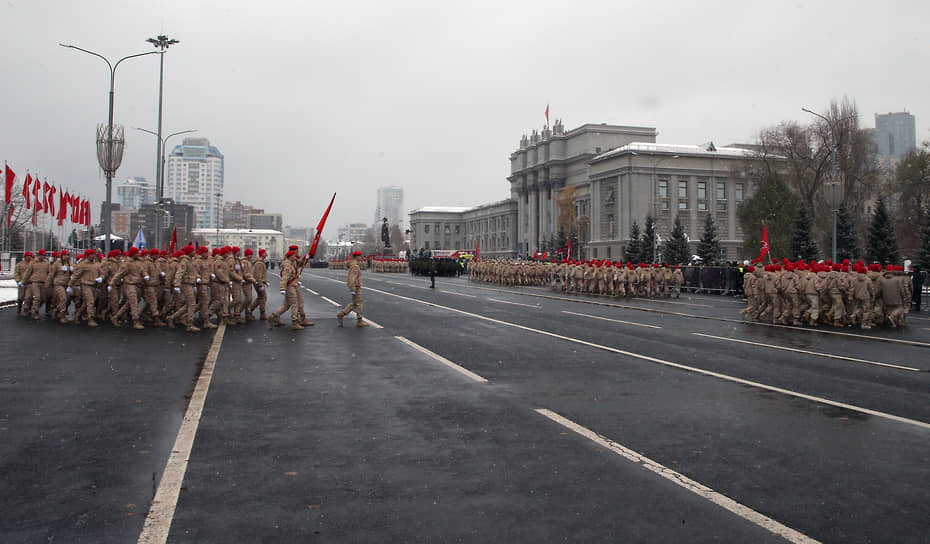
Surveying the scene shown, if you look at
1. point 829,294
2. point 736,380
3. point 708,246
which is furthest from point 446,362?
point 708,246

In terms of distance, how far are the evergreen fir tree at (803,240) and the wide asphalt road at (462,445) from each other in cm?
3538

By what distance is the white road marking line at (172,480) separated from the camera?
3.98 meters

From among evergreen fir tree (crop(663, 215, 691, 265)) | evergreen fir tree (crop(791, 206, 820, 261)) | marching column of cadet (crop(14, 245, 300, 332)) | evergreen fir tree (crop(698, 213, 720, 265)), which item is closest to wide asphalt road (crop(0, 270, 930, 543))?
marching column of cadet (crop(14, 245, 300, 332))

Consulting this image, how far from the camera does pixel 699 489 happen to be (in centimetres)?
472

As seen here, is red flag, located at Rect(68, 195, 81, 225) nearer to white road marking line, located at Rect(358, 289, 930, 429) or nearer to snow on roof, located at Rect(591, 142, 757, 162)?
white road marking line, located at Rect(358, 289, 930, 429)

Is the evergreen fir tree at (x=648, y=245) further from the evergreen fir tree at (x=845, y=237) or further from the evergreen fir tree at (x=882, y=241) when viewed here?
the evergreen fir tree at (x=882, y=241)

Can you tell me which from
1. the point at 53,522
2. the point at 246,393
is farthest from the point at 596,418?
the point at 53,522

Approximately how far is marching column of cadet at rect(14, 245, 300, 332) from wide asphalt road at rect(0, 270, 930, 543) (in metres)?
4.25

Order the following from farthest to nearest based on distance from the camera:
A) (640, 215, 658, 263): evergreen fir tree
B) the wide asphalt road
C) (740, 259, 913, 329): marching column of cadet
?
(640, 215, 658, 263): evergreen fir tree → (740, 259, 913, 329): marching column of cadet → the wide asphalt road

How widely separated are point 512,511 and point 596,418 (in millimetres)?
2744

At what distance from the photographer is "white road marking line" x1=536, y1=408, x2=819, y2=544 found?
13.1 feet

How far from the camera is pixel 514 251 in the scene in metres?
128

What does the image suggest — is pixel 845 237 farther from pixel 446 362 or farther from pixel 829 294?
pixel 446 362

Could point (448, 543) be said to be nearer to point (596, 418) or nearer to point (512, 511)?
point (512, 511)
